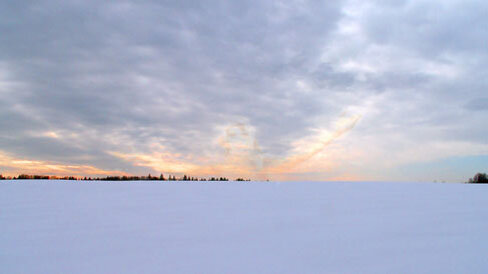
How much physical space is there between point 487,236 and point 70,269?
6338mm

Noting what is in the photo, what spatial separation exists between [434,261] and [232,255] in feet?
8.61

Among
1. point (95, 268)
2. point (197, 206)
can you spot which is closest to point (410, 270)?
point (95, 268)

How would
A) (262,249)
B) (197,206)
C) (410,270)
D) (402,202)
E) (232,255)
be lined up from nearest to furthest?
(410,270), (232,255), (262,249), (197,206), (402,202)

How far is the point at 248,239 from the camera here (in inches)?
210

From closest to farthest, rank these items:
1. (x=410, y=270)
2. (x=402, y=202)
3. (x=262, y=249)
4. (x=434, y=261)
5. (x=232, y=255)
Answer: (x=410, y=270) → (x=434, y=261) → (x=232, y=255) → (x=262, y=249) → (x=402, y=202)

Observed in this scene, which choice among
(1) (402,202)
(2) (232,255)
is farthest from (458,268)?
(1) (402,202)

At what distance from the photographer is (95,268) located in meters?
4.18

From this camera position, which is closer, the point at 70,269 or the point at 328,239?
the point at 70,269

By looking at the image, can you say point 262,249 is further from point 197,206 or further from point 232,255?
point 197,206

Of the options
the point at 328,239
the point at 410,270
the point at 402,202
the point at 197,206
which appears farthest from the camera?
the point at 402,202

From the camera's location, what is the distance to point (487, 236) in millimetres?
5398

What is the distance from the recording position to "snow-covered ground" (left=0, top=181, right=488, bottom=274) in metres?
4.18

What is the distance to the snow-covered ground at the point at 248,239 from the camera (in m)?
4.18

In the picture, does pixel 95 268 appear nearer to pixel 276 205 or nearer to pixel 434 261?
pixel 434 261
